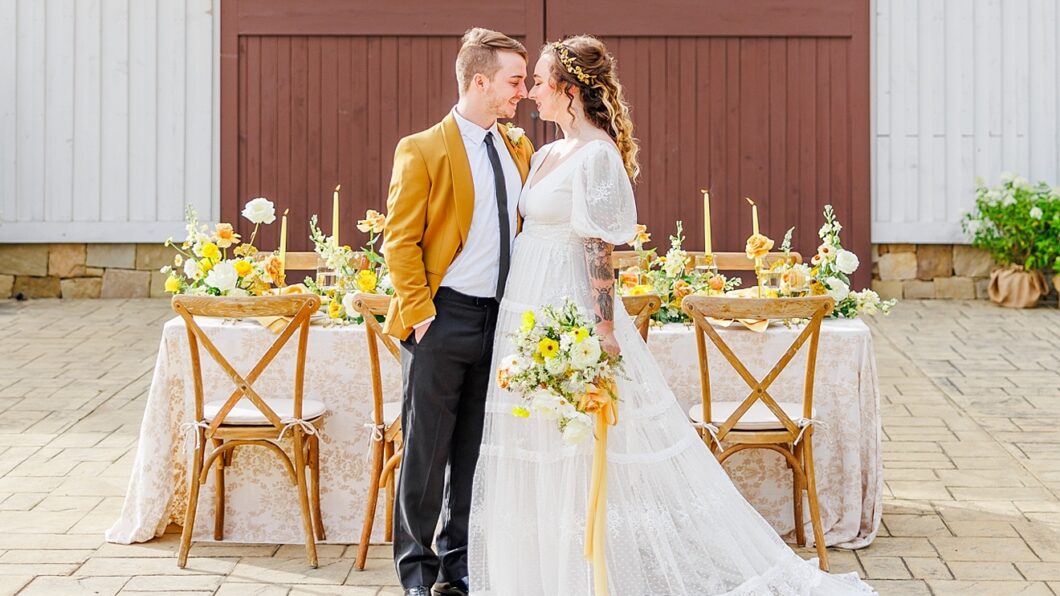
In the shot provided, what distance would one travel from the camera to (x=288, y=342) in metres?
4.48

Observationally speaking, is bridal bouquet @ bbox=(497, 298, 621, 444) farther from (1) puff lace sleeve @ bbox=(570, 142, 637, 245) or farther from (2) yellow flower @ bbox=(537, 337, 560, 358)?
(1) puff lace sleeve @ bbox=(570, 142, 637, 245)

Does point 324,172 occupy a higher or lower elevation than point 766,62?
lower

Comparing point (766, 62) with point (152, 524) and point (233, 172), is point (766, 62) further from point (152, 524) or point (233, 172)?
point (152, 524)

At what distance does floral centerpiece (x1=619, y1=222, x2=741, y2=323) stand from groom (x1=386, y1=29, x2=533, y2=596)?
851mm

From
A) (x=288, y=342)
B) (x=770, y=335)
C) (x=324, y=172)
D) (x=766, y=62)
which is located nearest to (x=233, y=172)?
(x=324, y=172)

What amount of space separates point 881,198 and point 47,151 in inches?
236

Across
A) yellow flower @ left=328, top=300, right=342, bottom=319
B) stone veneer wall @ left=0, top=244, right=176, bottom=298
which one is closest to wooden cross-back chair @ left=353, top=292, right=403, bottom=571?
yellow flower @ left=328, top=300, right=342, bottom=319

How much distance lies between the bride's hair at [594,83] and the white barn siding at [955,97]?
6377 mm

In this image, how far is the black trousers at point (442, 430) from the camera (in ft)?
12.1

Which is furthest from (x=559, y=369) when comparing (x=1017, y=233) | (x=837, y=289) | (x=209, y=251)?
(x=1017, y=233)

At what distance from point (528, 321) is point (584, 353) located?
16 centimetres

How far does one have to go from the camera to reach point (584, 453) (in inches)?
144

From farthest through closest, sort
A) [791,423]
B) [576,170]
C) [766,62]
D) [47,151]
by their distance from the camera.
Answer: [47,151] → [766,62] → [791,423] → [576,170]

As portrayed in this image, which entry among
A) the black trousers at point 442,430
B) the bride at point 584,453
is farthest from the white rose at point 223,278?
the bride at point 584,453
